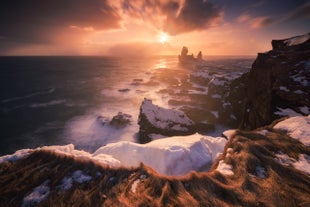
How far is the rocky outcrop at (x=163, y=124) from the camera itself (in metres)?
27.4

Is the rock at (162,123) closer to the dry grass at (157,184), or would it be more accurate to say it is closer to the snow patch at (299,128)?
the snow patch at (299,128)

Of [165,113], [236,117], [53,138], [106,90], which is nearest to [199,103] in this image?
[236,117]

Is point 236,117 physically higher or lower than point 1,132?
higher

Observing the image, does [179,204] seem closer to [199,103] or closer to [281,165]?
[281,165]

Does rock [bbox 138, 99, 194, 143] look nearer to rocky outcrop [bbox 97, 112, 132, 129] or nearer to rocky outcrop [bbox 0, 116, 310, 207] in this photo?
rocky outcrop [bbox 97, 112, 132, 129]

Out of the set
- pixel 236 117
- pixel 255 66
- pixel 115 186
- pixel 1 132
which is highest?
pixel 255 66

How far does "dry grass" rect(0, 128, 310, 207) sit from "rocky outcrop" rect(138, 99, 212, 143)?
868 inches

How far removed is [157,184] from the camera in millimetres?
4219

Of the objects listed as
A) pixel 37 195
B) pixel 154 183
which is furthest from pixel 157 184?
pixel 37 195

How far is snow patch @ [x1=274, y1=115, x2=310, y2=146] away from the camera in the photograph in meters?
6.39

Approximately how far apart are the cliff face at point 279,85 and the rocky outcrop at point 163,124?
9385 millimetres

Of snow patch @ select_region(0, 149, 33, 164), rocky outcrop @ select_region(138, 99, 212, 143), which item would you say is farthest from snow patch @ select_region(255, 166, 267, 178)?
rocky outcrop @ select_region(138, 99, 212, 143)

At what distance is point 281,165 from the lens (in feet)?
16.1

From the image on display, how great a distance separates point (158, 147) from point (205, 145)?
3.10m
